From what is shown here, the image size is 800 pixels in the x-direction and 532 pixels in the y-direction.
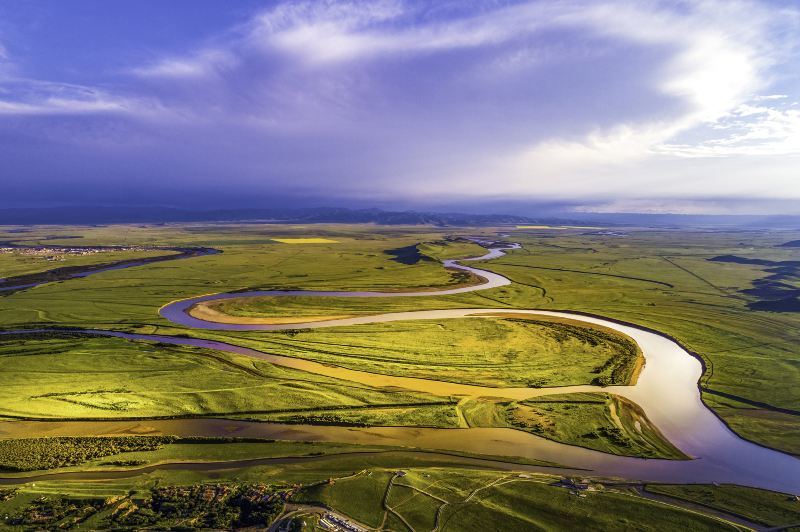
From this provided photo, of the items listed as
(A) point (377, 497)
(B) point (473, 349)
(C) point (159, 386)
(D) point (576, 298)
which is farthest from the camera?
(D) point (576, 298)

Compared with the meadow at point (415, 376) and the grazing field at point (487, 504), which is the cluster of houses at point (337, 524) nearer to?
the grazing field at point (487, 504)

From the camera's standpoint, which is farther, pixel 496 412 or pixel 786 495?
pixel 496 412

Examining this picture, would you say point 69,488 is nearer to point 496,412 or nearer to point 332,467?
point 332,467

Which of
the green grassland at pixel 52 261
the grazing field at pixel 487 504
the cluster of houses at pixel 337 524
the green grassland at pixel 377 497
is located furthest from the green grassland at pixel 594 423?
the green grassland at pixel 52 261

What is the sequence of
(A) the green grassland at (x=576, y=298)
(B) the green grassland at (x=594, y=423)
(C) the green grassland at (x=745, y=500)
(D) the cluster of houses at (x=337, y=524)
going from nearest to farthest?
(D) the cluster of houses at (x=337, y=524), (C) the green grassland at (x=745, y=500), (B) the green grassland at (x=594, y=423), (A) the green grassland at (x=576, y=298)

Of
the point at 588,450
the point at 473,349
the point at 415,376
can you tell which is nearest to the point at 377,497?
the point at 588,450

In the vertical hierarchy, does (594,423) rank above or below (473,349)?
below

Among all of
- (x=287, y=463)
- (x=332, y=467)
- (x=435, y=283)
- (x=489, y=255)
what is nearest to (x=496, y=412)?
(x=332, y=467)

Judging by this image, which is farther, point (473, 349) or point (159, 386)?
point (473, 349)

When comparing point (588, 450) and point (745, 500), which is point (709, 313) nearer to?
point (588, 450)
